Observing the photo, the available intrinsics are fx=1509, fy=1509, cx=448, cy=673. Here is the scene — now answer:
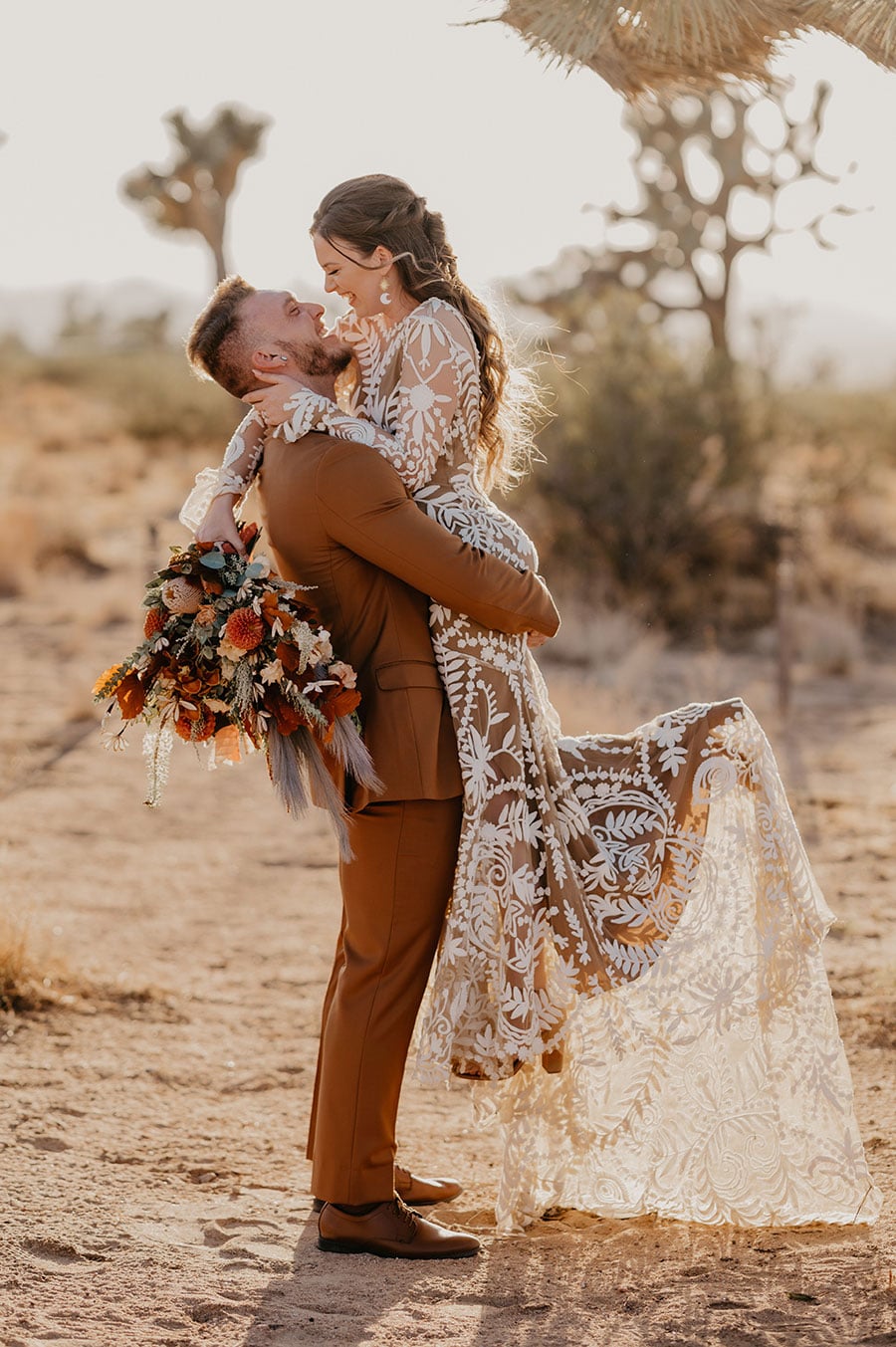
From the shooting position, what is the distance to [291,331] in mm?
3217

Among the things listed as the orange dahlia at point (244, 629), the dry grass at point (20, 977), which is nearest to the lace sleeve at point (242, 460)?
the orange dahlia at point (244, 629)

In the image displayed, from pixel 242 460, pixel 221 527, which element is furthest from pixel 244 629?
pixel 242 460

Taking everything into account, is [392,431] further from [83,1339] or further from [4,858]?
[4,858]

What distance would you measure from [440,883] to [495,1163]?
1.25 m

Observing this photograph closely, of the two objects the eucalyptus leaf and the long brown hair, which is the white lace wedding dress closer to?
the long brown hair

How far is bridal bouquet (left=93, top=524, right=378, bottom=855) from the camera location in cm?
313

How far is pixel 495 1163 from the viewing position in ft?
14.0

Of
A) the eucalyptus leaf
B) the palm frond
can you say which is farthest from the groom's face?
the palm frond

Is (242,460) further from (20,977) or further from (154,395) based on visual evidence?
(154,395)

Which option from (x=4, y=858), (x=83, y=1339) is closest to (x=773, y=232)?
(x=4, y=858)

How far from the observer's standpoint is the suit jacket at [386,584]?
10.1 ft

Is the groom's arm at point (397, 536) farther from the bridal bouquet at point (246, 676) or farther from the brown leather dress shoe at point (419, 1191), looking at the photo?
the brown leather dress shoe at point (419, 1191)

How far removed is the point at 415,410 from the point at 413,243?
0.41 meters

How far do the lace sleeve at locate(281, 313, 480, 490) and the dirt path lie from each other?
5.78 ft
